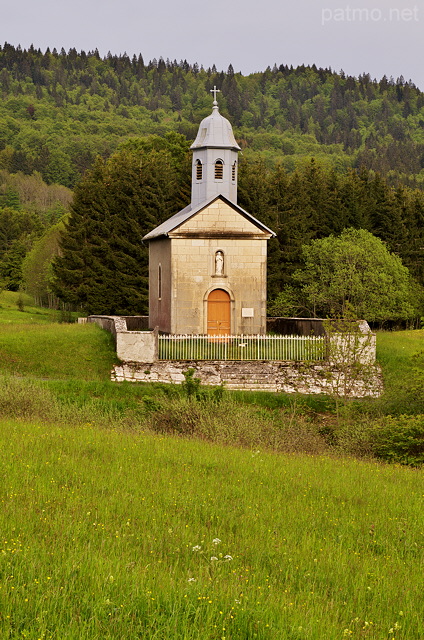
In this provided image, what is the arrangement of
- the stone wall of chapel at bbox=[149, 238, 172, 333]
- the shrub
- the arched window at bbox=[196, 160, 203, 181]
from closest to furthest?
the shrub → the stone wall of chapel at bbox=[149, 238, 172, 333] → the arched window at bbox=[196, 160, 203, 181]

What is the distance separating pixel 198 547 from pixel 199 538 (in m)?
0.88

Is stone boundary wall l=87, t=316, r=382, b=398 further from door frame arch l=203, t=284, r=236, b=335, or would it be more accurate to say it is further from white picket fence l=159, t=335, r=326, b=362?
door frame arch l=203, t=284, r=236, b=335

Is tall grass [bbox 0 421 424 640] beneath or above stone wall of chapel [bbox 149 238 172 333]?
beneath

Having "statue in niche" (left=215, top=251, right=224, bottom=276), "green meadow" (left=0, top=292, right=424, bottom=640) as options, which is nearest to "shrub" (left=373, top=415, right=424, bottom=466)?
"green meadow" (left=0, top=292, right=424, bottom=640)

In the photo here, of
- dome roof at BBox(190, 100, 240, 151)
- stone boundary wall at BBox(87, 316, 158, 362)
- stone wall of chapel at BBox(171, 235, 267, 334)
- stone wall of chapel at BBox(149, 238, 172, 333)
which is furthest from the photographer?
dome roof at BBox(190, 100, 240, 151)

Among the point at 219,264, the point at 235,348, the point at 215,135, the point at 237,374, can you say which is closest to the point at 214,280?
the point at 219,264

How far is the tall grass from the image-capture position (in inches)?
229

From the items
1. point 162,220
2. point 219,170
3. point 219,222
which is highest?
point 219,170

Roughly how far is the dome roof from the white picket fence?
10491 millimetres

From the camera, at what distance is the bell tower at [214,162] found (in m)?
36.8

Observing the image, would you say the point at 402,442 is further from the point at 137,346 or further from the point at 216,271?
the point at 216,271

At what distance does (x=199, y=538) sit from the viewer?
8.29m

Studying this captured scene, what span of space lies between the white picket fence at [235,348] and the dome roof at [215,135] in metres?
10.5

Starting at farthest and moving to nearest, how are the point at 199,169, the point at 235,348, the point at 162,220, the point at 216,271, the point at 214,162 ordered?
the point at 162,220 → the point at 199,169 → the point at 214,162 → the point at 216,271 → the point at 235,348
